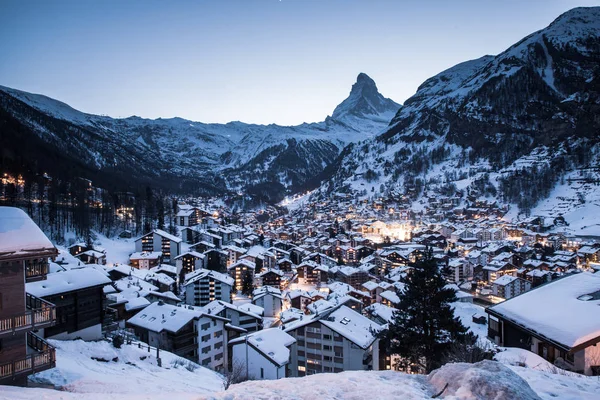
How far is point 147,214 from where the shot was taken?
82.4m

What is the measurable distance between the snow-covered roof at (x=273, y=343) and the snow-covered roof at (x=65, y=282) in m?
11.6

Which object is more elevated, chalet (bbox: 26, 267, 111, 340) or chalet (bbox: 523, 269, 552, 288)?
chalet (bbox: 26, 267, 111, 340)

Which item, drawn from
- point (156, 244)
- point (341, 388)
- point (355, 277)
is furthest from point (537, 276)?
point (156, 244)

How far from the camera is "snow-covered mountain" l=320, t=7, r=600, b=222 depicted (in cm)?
13112

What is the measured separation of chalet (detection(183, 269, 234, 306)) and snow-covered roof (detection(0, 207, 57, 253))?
39.0 m

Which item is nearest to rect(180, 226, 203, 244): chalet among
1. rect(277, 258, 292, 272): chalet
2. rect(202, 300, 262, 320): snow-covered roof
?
rect(277, 258, 292, 272): chalet

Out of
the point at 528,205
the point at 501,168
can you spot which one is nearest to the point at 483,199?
the point at 528,205

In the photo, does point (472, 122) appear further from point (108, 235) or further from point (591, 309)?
point (591, 309)

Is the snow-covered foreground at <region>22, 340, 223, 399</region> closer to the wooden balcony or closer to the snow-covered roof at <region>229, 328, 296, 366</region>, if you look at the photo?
the wooden balcony

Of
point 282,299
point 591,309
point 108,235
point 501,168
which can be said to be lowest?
point 282,299

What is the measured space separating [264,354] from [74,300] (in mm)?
13131

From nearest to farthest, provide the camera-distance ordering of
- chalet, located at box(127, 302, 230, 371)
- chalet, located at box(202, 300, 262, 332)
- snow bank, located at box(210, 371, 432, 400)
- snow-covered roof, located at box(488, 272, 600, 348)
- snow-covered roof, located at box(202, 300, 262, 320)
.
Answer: snow bank, located at box(210, 371, 432, 400), snow-covered roof, located at box(488, 272, 600, 348), chalet, located at box(127, 302, 230, 371), snow-covered roof, located at box(202, 300, 262, 320), chalet, located at box(202, 300, 262, 332)

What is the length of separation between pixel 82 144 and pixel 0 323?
199690 mm

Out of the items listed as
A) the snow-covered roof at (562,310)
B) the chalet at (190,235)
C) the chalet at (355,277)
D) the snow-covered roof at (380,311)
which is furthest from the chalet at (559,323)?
the chalet at (190,235)
